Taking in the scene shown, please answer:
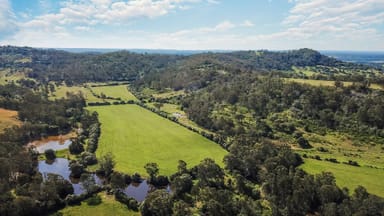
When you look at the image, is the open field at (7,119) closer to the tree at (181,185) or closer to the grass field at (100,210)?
the grass field at (100,210)

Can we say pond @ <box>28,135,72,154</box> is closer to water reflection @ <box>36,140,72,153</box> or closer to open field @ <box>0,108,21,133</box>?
water reflection @ <box>36,140,72,153</box>

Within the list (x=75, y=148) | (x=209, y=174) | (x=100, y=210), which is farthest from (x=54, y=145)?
(x=209, y=174)

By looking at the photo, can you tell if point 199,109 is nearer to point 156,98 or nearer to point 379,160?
point 156,98

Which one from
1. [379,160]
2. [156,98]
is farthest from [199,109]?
[379,160]

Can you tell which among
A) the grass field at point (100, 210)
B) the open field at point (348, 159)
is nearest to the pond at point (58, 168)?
the grass field at point (100, 210)

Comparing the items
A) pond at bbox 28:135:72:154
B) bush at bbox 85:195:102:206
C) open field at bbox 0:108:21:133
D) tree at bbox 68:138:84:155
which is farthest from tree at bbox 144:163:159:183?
open field at bbox 0:108:21:133

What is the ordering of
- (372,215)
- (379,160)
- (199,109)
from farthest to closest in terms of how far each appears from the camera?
(199,109)
(379,160)
(372,215)

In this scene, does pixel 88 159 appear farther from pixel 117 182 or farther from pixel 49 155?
pixel 117 182
